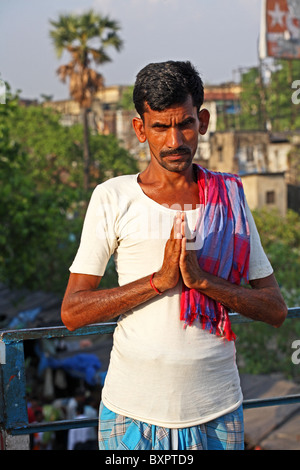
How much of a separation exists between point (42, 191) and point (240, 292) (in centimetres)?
1339

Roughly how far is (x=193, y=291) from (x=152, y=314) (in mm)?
148

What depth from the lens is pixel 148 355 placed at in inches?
72.3

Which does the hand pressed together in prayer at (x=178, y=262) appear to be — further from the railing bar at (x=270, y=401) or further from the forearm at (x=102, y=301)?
the railing bar at (x=270, y=401)

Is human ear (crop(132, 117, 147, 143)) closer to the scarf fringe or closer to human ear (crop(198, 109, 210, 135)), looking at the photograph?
human ear (crop(198, 109, 210, 135))

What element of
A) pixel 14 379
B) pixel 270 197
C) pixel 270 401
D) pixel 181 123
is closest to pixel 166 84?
pixel 181 123

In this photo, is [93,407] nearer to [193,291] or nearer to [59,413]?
[59,413]

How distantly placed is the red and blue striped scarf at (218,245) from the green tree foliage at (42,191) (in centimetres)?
937

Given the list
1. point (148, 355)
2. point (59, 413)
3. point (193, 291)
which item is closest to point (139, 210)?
point (193, 291)

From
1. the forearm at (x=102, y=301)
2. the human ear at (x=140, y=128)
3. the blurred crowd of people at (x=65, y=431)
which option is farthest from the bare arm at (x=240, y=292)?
the blurred crowd of people at (x=65, y=431)

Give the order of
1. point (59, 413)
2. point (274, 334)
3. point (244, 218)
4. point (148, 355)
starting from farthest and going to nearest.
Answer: point (274, 334), point (59, 413), point (244, 218), point (148, 355)

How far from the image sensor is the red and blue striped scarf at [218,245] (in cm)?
184

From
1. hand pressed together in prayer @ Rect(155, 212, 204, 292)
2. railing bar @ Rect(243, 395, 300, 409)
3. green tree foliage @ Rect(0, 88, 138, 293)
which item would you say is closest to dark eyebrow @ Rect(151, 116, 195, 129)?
hand pressed together in prayer @ Rect(155, 212, 204, 292)

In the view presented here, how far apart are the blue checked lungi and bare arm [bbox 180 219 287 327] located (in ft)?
1.10

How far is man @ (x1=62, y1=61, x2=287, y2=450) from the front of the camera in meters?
1.83
